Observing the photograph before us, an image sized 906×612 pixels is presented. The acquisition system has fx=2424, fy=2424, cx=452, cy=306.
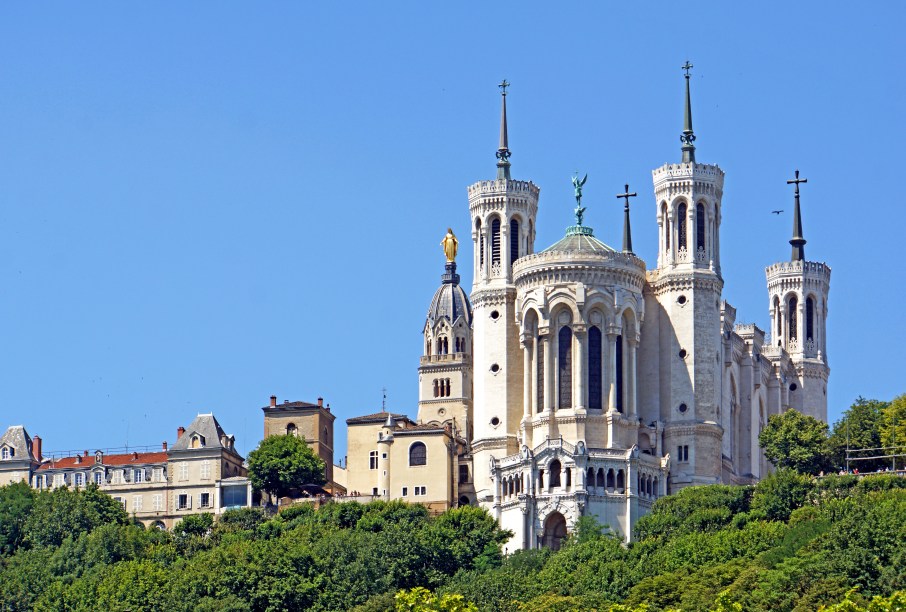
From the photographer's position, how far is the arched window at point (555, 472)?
141625mm

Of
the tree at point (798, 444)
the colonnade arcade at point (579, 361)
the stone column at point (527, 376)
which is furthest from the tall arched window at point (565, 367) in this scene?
the tree at point (798, 444)

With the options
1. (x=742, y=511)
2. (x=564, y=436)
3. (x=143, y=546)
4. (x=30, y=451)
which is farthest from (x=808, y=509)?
(x=30, y=451)

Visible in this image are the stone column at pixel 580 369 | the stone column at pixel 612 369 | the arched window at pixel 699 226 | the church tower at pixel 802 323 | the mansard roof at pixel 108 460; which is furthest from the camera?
the church tower at pixel 802 323

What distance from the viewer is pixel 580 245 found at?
147 metres

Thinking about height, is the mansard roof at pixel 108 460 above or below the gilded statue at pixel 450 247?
below

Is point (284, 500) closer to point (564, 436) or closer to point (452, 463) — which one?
point (452, 463)

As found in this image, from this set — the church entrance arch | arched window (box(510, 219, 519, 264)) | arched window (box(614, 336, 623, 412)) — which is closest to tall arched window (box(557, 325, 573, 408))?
arched window (box(614, 336, 623, 412))

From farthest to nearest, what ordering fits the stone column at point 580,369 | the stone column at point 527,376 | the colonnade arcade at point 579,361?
the stone column at point 527,376
the colonnade arcade at point 579,361
the stone column at point 580,369

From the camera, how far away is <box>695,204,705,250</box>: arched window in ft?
493

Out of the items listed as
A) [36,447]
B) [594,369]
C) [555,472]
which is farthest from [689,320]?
[36,447]

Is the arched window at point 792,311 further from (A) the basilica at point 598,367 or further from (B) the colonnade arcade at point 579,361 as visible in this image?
(B) the colonnade arcade at point 579,361

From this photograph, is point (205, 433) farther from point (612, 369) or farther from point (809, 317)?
point (809, 317)

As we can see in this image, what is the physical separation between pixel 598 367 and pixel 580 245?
25.3ft

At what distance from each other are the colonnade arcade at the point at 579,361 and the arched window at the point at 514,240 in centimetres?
726
